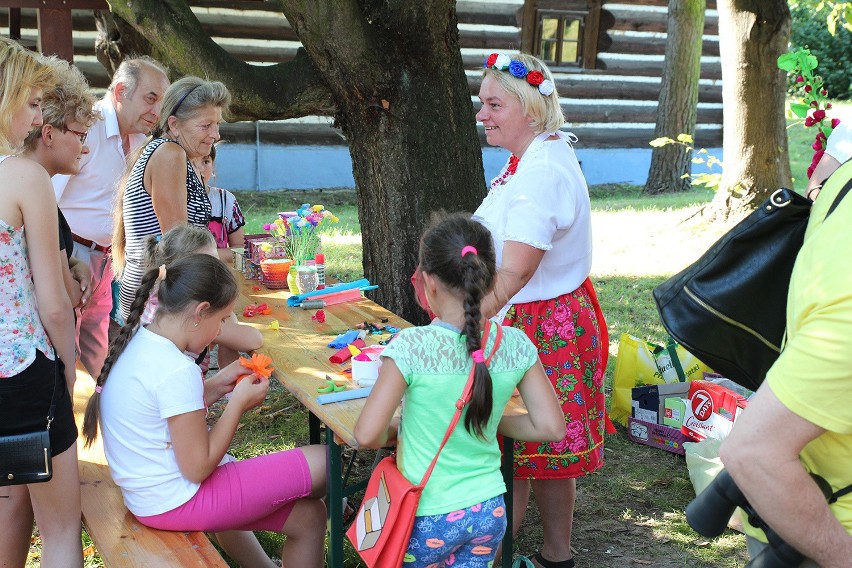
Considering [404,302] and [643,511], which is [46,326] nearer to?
[404,302]

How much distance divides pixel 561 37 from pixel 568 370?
35.0 feet

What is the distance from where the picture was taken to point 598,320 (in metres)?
3.25

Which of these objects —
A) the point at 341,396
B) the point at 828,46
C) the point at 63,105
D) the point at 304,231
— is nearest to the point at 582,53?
the point at 304,231

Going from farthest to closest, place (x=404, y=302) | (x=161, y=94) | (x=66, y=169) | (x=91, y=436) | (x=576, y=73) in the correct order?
(x=576, y=73) < (x=404, y=302) < (x=161, y=94) < (x=66, y=169) < (x=91, y=436)

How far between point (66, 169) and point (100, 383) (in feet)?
3.16

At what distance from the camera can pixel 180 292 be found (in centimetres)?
261

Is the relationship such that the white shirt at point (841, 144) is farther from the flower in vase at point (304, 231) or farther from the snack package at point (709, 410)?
the flower in vase at point (304, 231)

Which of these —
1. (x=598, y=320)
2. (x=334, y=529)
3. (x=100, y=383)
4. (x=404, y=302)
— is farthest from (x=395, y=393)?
(x=404, y=302)

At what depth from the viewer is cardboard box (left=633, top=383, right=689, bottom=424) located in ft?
15.0

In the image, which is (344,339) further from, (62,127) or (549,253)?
(62,127)

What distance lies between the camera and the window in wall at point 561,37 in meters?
12.8

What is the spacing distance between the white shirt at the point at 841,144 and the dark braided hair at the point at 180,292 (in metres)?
1.66

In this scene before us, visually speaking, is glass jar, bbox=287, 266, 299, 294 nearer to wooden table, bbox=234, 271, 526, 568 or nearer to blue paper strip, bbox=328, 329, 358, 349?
wooden table, bbox=234, 271, 526, 568

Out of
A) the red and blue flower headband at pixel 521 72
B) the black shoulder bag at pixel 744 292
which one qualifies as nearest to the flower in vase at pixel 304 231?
the red and blue flower headband at pixel 521 72
